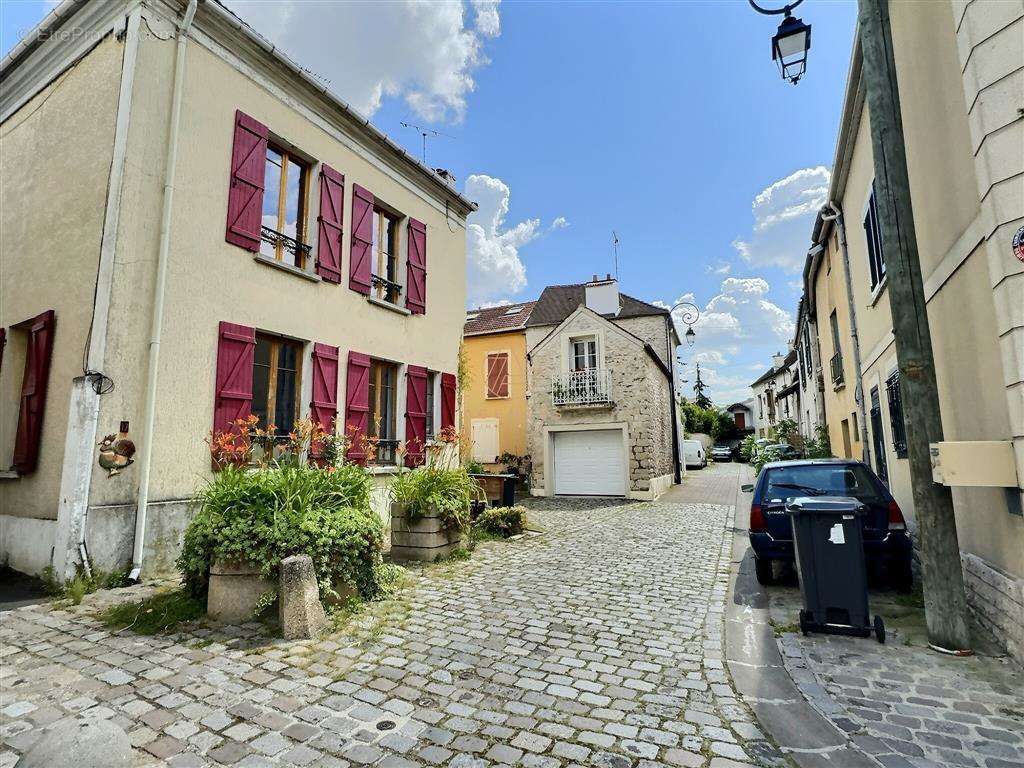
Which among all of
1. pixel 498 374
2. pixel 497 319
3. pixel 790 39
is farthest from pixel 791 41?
pixel 497 319

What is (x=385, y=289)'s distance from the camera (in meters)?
9.98

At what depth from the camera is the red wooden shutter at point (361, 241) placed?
352 inches

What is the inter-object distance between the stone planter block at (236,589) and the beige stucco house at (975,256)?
212 inches

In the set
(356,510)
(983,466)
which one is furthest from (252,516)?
(983,466)

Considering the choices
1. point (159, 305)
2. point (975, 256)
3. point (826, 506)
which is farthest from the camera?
point (159, 305)

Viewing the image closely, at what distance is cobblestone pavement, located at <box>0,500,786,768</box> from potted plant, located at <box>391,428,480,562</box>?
4.20 ft

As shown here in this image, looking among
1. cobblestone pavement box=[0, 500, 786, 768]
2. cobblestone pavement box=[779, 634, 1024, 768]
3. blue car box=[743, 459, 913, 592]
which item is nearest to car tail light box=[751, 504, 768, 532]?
blue car box=[743, 459, 913, 592]

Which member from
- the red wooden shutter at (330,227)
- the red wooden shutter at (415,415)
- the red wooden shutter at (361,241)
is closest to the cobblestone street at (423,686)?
the red wooden shutter at (415,415)

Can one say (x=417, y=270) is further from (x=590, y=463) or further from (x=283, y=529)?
(x=590, y=463)

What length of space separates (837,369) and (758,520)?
8519 millimetres

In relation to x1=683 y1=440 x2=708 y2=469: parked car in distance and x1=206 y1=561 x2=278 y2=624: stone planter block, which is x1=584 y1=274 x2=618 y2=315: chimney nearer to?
x1=683 y1=440 x2=708 y2=469: parked car in distance

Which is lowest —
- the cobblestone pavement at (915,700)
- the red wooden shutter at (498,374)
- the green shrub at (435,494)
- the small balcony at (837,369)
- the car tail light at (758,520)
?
the cobblestone pavement at (915,700)

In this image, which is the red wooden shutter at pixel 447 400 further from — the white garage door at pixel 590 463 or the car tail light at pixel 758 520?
the car tail light at pixel 758 520

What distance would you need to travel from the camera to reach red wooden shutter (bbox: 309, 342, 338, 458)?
7.89 meters
